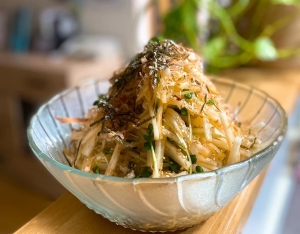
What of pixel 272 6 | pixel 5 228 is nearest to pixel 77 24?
pixel 272 6

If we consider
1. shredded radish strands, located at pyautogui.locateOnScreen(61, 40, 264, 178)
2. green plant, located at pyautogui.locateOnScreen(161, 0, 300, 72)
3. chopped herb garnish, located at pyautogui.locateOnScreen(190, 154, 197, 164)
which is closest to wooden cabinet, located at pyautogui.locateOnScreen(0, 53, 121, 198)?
green plant, located at pyautogui.locateOnScreen(161, 0, 300, 72)

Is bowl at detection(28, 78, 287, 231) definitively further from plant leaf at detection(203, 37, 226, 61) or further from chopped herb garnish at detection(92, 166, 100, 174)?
plant leaf at detection(203, 37, 226, 61)

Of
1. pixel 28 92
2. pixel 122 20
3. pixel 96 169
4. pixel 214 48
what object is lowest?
pixel 28 92

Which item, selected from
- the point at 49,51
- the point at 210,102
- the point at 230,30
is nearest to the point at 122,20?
the point at 49,51

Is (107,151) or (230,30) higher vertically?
(230,30)

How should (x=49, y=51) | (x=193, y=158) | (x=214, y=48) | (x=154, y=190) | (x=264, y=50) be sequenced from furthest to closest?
(x=49, y=51) → (x=214, y=48) → (x=264, y=50) → (x=193, y=158) → (x=154, y=190)

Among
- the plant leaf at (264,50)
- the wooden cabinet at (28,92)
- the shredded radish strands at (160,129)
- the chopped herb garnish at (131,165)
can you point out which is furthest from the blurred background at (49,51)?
the chopped herb garnish at (131,165)

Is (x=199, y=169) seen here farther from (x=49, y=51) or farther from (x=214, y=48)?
(x=49, y=51)
